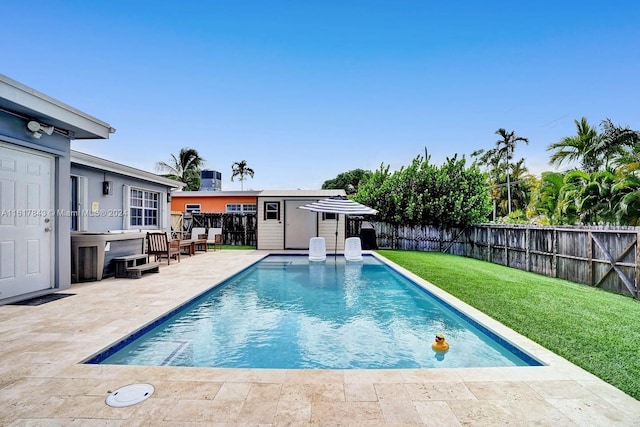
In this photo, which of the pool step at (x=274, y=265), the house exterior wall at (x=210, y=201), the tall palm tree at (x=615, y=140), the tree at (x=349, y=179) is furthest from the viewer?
the tree at (x=349, y=179)

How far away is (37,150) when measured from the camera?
551 cm

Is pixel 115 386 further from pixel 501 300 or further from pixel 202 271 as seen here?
pixel 202 271

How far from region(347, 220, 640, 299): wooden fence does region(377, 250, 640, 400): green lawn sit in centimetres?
38

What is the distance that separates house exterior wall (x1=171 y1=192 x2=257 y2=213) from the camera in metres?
22.0

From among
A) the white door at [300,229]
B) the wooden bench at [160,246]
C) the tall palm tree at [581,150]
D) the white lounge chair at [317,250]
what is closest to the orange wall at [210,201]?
the white door at [300,229]

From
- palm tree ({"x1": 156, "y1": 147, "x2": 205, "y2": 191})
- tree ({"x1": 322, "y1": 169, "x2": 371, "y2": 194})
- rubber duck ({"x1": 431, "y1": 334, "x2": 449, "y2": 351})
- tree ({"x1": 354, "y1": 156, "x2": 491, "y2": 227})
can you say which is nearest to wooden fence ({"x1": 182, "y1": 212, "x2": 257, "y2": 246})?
tree ({"x1": 354, "y1": 156, "x2": 491, "y2": 227})

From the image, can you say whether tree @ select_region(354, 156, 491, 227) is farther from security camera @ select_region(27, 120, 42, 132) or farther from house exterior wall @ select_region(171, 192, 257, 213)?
security camera @ select_region(27, 120, 42, 132)

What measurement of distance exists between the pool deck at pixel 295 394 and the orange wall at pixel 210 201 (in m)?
18.6

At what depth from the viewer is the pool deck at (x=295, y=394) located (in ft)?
7.19

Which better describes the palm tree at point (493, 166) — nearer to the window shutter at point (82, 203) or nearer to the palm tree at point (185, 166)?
the palm tree at point (185, 166)

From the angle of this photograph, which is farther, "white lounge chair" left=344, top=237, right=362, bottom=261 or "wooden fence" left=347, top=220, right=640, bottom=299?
"white lounge chair" left=344, top=237, right=362, bottom=261

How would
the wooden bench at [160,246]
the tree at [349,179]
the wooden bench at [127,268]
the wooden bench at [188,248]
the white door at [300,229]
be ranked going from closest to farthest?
1. the wooden bench at [127,268]
2. the wooden bench at [160,246]
3. the wooden bench at [188,248]
4. the white door at [300,229]
5. the tree at [349,179]

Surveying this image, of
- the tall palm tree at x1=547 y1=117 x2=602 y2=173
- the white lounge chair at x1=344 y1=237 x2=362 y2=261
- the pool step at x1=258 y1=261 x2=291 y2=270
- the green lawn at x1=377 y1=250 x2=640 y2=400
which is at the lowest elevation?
the pool step at x1=258 y1=261 x2=291 y2=270

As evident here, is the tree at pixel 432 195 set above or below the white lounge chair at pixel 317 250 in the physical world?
above
